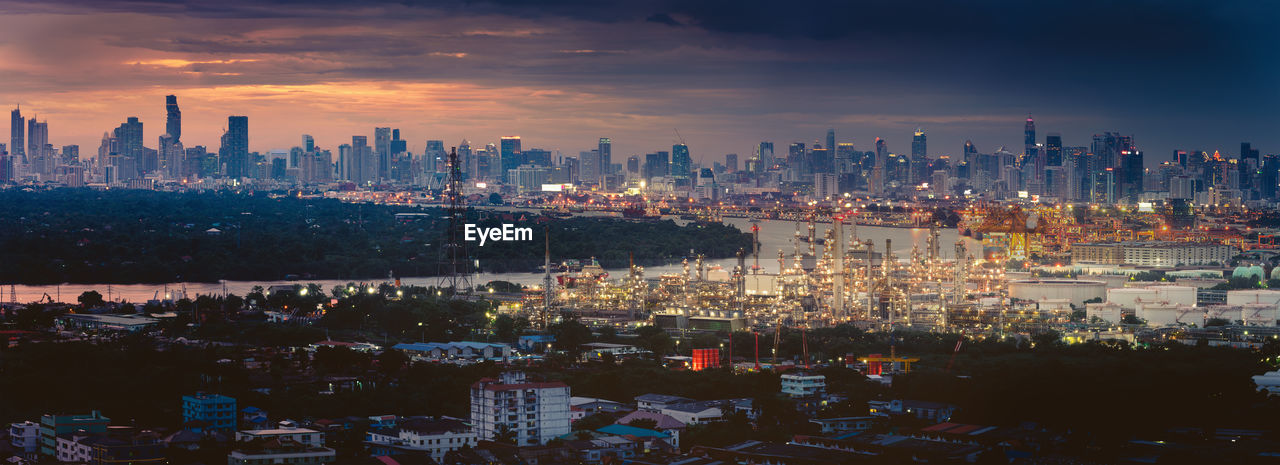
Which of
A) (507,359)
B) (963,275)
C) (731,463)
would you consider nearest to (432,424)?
(731,463)

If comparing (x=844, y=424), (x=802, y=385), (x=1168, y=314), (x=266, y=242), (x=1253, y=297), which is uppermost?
(x=266, y=242)

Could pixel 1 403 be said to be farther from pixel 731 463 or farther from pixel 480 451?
pixel 731 463

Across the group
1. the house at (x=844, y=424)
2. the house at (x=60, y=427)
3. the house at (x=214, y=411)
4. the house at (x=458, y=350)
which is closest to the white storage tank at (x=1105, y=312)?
the house at (x=458, y=350)

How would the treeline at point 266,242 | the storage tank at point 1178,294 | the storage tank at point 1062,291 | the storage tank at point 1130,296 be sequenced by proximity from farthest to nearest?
the treeline at point 266,242
the storage tank at point 1062,291
the storage tank at point 1178,294
the storage tank at point 1130,296

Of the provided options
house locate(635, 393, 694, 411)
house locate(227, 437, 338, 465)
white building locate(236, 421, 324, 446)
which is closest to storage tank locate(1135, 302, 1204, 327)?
house locate(635, 393, 694, 411)

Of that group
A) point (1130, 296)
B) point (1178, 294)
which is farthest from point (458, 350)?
point (1178, 294)

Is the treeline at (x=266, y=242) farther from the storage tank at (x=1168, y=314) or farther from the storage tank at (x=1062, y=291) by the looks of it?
the storage tank at (x=1168, y=314)

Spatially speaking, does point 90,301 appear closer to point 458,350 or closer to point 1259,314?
point 458,350
